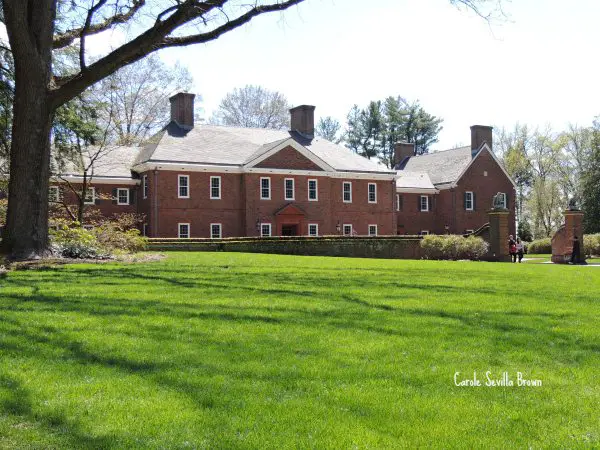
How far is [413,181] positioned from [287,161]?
604 inches

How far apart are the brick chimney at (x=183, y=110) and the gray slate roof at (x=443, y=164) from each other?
22.5 meters

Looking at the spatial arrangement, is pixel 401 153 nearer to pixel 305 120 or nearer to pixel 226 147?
pixel 305 120

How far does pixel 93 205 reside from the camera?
39.5 meters

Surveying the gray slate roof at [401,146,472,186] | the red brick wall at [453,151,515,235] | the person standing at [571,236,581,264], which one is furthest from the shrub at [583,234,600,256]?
the gray slate roof at [401,146,472,186]

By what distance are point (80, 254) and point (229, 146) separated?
2553cm

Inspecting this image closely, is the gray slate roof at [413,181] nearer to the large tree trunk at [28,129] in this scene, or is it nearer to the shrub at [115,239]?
the shrub at [115,239]

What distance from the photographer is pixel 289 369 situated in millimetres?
5250

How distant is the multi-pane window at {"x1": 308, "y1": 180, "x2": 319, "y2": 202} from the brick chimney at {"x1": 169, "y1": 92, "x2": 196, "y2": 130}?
9.33 m

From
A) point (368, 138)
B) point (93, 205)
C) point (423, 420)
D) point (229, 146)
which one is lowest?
point (423, 420)

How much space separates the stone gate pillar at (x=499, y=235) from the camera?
29094 millimetres

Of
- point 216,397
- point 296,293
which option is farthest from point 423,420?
point 296,293

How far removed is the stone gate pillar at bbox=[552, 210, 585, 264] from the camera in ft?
99.6

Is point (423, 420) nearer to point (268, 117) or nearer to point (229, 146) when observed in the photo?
point (229, 146)

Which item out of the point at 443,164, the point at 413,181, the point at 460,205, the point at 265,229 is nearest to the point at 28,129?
the point at 265,229
